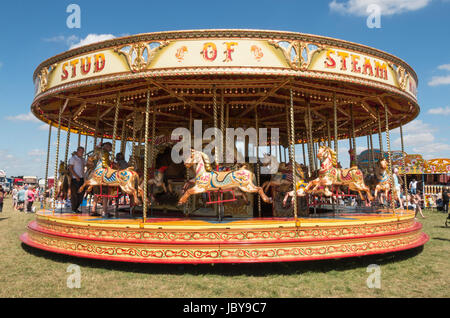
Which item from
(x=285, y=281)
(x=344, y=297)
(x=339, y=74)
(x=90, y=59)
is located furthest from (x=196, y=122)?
(x=344, y=297)

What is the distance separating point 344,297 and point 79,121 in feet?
41.0

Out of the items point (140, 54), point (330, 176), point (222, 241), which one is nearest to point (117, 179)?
point (140, 54)

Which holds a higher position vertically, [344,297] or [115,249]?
[115,249]

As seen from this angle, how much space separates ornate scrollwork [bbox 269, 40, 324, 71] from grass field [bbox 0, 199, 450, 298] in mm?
4146

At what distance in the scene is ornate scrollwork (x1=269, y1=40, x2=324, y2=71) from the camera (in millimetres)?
6207

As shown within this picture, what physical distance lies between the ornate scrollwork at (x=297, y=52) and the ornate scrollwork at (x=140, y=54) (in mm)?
2409

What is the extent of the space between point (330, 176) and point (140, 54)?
540 cm

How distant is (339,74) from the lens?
6.58 m

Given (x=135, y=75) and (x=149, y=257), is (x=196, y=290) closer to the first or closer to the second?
(x=149, y=257)

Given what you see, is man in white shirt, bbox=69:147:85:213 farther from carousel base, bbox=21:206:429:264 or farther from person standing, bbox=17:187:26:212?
person standing, bbox=17:187:26:212

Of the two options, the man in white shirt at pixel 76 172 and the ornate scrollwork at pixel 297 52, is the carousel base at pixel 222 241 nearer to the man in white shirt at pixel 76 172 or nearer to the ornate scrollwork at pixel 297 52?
the man in white shirt at pixel 76 172

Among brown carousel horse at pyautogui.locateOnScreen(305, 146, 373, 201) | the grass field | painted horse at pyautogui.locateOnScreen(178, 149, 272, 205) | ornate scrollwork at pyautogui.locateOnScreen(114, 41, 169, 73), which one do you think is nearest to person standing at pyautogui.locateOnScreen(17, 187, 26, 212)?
the grass field

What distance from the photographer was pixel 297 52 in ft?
20.6

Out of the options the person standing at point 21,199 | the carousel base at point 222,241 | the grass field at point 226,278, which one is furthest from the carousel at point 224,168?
the person standing at point 21,199
